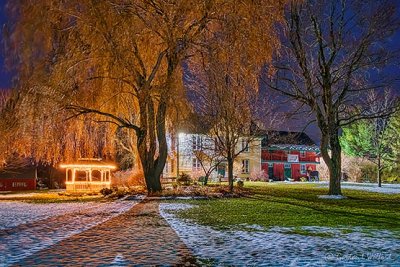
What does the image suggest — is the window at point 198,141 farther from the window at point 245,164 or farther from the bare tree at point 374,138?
the window at point 245,164

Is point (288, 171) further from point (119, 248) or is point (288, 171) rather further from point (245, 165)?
point (119, 248)

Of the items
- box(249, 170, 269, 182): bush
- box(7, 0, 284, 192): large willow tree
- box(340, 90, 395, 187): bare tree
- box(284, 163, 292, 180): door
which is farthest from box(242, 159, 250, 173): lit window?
box(7, 0, 284, 192): large willow tree

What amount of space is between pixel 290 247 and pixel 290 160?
62964 mm

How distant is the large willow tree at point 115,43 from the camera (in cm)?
1680

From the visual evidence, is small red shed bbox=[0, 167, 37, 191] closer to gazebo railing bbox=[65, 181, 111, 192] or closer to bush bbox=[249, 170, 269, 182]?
gazebo railing bbox=[65, 181, 111, 192]

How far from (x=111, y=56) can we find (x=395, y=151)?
33088 millimetres

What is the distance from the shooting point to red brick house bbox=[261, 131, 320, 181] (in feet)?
222

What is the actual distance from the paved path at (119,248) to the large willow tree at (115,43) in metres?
8.18

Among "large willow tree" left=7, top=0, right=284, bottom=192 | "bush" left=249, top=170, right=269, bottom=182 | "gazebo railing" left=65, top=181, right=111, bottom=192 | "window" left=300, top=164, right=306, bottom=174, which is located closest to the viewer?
"large willow tree" left=7, top=0, right=284, bottom=192

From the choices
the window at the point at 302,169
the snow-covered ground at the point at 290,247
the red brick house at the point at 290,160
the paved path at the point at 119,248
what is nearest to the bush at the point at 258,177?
the red brick house at the point at 290,160

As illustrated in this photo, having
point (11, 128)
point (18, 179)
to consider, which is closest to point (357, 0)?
point (11, 128)

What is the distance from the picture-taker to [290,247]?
7.81 m

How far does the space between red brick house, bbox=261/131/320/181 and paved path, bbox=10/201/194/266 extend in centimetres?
5690

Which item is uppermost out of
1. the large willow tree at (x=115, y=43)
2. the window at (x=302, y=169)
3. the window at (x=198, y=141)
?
the large willow tree at (x=115, y=43)
